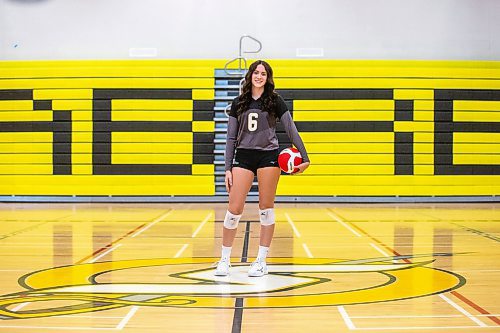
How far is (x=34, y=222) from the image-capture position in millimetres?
10391

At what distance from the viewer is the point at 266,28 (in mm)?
14406

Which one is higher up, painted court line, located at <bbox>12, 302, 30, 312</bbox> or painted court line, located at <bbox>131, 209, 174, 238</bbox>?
painted court line, located at <bbox>12, 302, 30, 312</bbox>

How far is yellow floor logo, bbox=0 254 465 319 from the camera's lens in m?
4.43

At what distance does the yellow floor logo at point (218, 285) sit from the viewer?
4.43 metres

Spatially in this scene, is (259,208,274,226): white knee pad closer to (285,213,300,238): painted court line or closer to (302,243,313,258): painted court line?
(302,243,313,258): painted court line

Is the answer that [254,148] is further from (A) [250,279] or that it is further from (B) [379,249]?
(B) [379,249]

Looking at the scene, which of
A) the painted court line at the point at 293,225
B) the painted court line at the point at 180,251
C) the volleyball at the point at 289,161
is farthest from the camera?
the painted court line at the point at 293,225

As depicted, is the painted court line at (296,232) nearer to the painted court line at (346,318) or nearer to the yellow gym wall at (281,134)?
the painted court line at (346,318)

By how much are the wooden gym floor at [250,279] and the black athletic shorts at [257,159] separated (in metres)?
0.77

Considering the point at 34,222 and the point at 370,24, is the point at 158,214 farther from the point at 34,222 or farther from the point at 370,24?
the point at 370,24

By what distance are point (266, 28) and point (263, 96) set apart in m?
9.15

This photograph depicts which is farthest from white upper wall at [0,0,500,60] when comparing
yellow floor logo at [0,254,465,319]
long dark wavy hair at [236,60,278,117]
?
long dark wavy hair at [236,60,278,117]

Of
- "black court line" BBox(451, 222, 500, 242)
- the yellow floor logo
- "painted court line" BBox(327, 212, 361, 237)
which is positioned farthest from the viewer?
"painted court line" BBox(327, 212, 361, 237)

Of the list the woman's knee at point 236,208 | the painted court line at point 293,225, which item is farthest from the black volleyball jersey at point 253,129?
the painted court line at point 293,225
